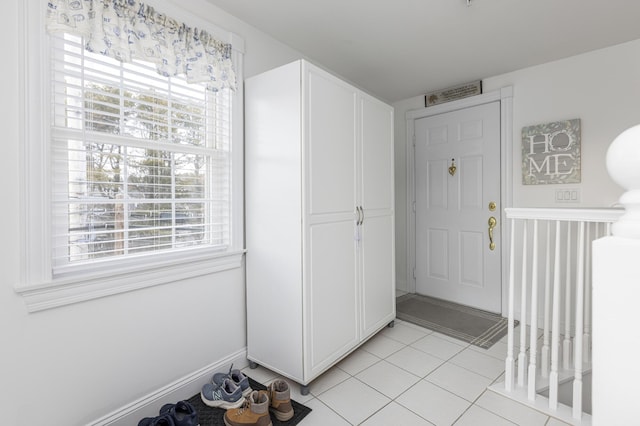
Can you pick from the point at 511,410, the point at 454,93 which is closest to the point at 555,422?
the point at 511,410

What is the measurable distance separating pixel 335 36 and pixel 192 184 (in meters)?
1.56

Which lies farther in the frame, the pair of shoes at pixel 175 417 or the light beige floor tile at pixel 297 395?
the light beige floor tile at pixel 297 395

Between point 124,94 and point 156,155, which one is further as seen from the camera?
point 156,155

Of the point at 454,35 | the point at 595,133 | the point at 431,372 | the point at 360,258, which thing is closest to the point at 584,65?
the point at 595,133

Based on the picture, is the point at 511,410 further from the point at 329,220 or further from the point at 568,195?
the point at 568,195

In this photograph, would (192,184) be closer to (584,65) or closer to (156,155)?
(156,155)

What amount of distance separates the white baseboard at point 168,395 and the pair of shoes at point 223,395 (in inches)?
4.0

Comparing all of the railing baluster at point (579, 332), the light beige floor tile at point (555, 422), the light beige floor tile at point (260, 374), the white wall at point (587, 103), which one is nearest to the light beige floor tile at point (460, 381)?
the light beige floor tile at point (555, 422)

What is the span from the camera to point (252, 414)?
62.3 inches

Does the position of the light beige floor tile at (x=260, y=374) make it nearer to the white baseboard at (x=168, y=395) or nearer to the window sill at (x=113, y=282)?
the white baseboard at (x=168, y=395)

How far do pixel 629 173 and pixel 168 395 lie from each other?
2159 millimetres

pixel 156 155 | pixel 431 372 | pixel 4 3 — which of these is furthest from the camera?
pixel 431 372

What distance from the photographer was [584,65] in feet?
8.55

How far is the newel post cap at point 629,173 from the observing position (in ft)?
1.42
